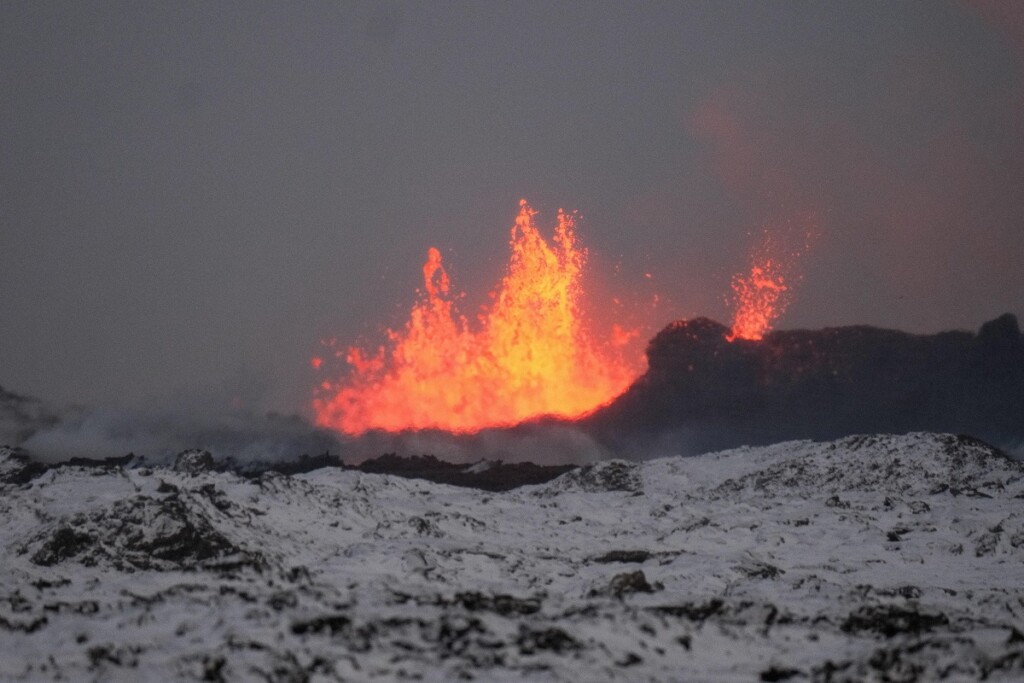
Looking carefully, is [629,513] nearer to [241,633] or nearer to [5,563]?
[5,563]

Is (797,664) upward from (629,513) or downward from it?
downward

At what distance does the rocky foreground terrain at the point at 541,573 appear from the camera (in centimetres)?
1374

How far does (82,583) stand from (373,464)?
61819mm

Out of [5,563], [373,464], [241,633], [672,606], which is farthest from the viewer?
[373,464]

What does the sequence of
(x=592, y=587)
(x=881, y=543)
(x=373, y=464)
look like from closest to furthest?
(x=592, y=587) < (x=881, y=543) < (x=373, y=464)

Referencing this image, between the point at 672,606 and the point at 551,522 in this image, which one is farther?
the point at 551,522

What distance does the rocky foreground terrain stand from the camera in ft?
45.1

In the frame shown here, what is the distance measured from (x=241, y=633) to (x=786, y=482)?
149 feet

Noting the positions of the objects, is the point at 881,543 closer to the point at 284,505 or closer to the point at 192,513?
the point at 284,505

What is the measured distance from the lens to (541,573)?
2881 cm

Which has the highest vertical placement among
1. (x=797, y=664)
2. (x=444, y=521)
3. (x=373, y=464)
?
(x=373, y=464)

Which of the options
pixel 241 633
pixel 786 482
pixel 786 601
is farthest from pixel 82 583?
pixel 786 482

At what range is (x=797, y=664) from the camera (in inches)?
556

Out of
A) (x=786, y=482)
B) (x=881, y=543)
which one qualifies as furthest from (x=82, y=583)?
(x=786, y=482)
